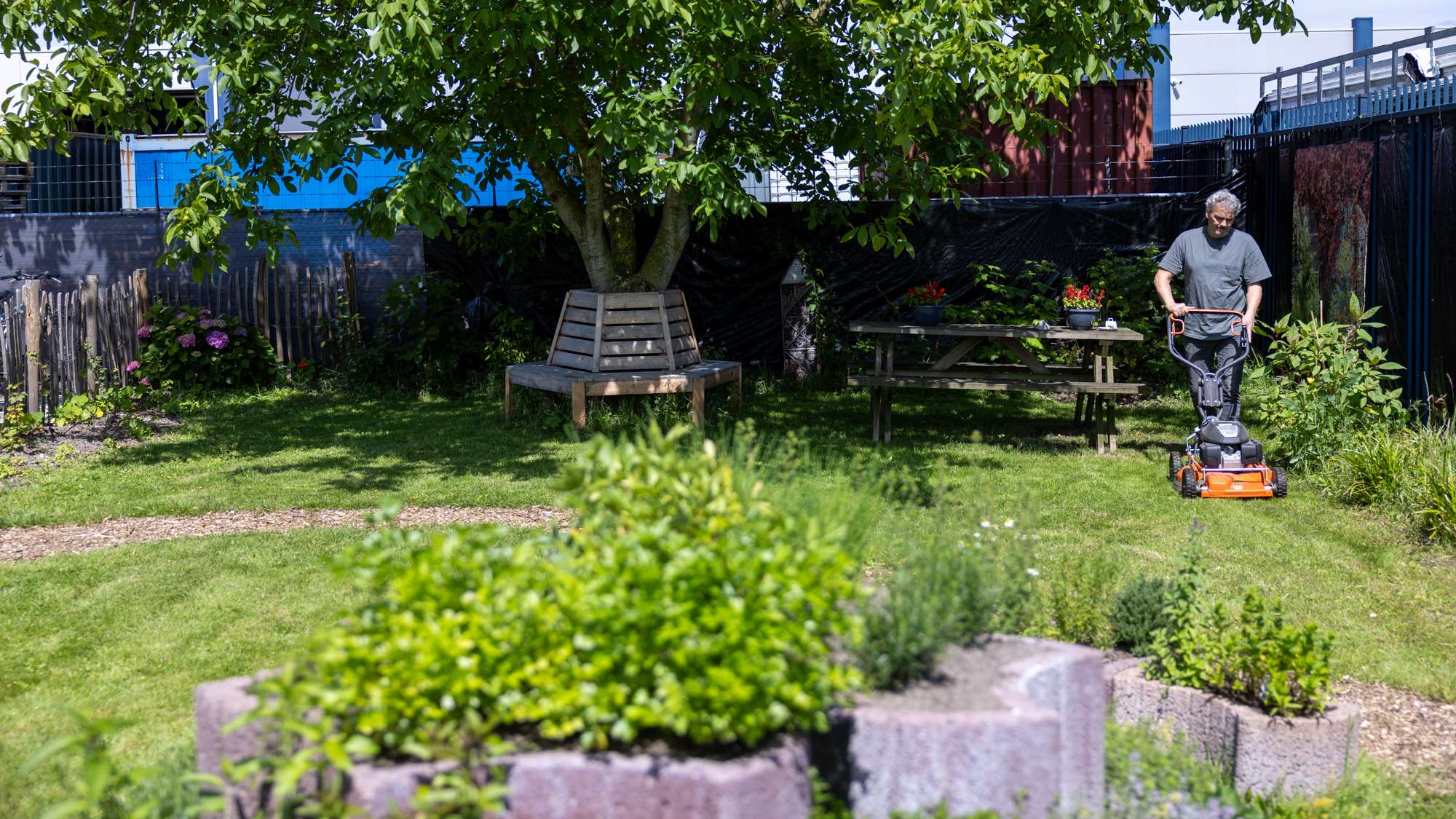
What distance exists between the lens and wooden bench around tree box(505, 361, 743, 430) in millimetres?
10148

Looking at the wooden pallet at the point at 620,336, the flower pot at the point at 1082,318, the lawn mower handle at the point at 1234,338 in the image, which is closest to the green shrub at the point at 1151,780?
the lawn mower handle at the point at 1234,338

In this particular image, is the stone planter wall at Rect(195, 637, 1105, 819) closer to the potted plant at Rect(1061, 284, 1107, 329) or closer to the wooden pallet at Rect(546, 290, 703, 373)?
the potted plant at Rect(1061, 284, 1107, 329)

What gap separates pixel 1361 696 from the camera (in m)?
4.77

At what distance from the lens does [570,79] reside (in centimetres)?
944

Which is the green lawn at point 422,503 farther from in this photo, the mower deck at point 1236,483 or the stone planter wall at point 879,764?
the stone planter wall at point 879,764

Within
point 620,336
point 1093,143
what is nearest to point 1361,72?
point 1093,143

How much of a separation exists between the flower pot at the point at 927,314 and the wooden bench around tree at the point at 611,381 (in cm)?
170

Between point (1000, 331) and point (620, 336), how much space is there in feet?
10.0

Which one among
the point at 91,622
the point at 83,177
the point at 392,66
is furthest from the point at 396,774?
the point at 83,177

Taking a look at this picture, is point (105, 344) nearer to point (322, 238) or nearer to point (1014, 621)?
point (322, 238)

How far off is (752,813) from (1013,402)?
31.5ft

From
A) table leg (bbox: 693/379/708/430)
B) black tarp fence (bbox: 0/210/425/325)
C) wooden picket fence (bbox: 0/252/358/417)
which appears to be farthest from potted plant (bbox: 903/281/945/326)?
wooden picket fence (bbox: 0/252/358/417)

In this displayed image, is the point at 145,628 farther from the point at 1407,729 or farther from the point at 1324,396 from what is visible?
the point at 1324,396

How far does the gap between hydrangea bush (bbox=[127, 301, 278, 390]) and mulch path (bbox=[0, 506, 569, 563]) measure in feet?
16.6
